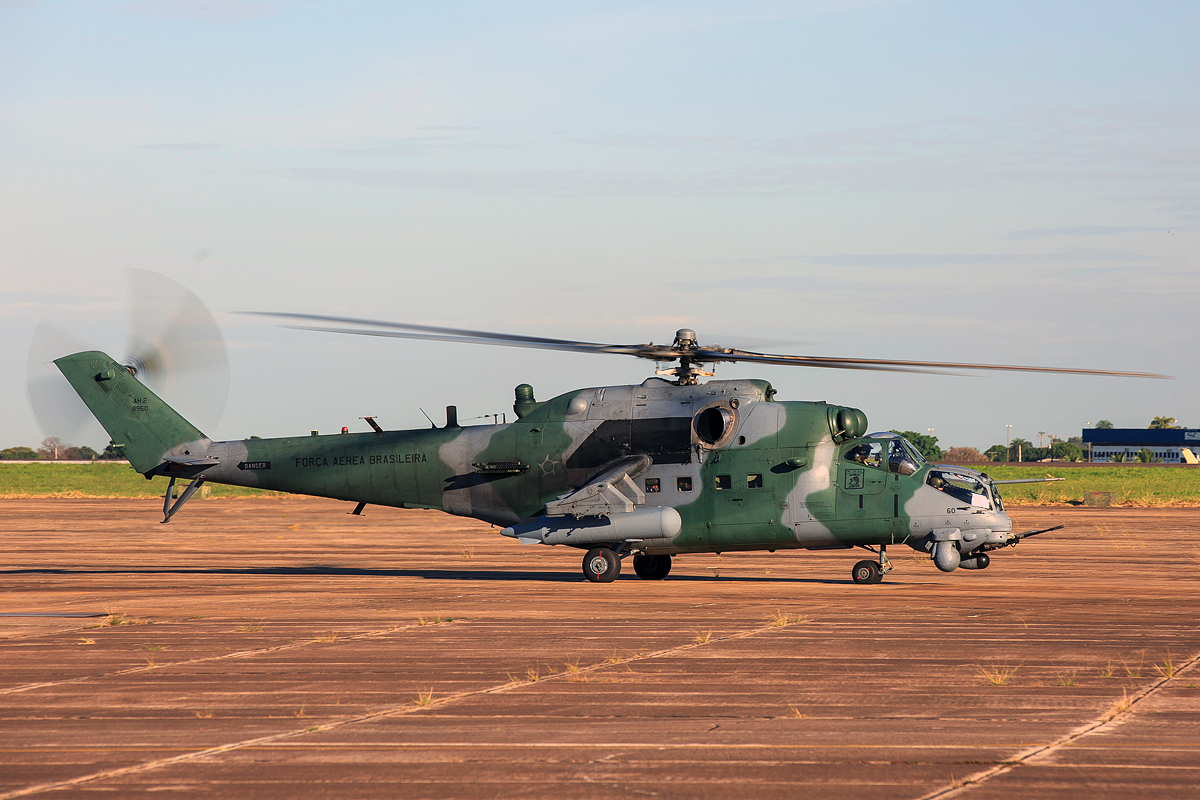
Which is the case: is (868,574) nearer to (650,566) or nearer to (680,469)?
(680,469)

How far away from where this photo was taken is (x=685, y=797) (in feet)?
27.5

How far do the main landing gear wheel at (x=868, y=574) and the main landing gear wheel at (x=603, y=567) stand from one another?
489 cm

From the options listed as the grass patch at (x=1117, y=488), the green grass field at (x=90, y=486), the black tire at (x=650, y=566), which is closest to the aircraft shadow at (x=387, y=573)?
the black tire at (x=650, y=566)

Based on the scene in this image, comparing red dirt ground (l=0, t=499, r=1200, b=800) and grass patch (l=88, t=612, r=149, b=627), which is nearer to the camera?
red dirt ground (l=0, t=499, r=1200, b=800)

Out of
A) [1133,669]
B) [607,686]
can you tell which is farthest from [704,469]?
[607,686]

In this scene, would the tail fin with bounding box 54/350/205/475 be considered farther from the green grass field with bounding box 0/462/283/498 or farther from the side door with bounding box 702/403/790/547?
the green grass field with bounding box 0/462/283/498

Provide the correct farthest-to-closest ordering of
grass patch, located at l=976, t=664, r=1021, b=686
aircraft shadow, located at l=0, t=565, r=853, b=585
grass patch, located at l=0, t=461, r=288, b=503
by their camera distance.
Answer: grass patch, located at l=0, t=461, r=288, b=503 → aircraft shadow, located at l=0, t=565, r=853, b=585 → grass patch, located at l=976, t=664, r=1021, b=686

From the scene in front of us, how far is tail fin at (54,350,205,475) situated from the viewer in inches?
1141

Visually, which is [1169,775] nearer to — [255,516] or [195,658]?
[195,658]

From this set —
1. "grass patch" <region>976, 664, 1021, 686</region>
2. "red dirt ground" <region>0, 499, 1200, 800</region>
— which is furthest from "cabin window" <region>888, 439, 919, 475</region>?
"grass patch" <region>976, 664, 1021, 686</region>

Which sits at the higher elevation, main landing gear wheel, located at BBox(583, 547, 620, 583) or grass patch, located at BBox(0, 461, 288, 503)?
grass patch, located at BBox(0, 461, 288, 503)

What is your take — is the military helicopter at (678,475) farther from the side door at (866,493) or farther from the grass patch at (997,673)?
the grass patch at (997,673)

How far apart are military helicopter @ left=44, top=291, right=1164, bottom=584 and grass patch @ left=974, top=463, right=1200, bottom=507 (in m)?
34.6

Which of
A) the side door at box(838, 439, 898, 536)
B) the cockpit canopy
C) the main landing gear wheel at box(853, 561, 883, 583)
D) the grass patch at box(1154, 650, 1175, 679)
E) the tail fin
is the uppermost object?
the tail fin
